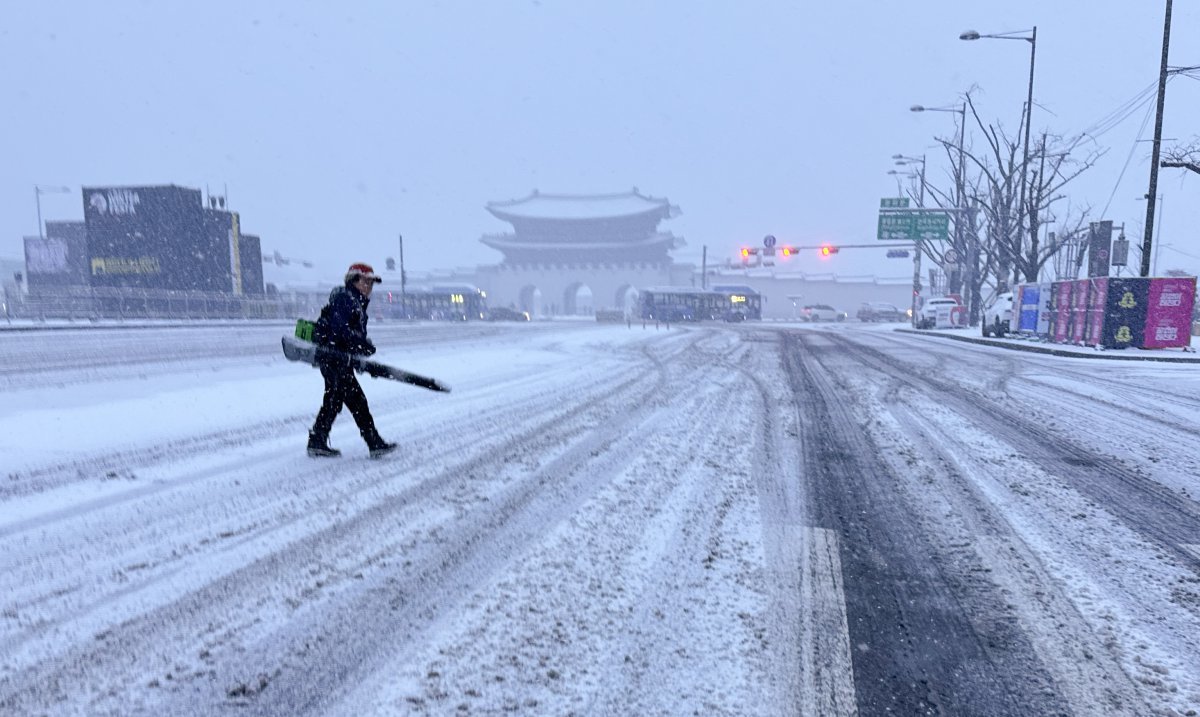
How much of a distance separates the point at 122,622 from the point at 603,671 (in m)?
1.76

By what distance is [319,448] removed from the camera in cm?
485

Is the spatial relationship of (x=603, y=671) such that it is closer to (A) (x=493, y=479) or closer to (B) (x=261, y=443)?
(A) (x=493, y=479)

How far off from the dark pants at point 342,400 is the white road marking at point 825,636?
3206mm

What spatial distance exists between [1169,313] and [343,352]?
768 inches

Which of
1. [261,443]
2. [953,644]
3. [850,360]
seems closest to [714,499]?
[953,644]

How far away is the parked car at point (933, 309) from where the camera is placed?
32906 millimetres

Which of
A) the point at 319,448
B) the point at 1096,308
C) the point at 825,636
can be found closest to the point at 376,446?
the point at 319,448

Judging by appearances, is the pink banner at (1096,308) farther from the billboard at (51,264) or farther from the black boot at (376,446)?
the billboard at (51,264)

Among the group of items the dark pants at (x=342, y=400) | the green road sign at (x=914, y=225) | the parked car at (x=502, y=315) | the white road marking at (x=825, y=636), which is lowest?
the parked car at (x=502, y=315)

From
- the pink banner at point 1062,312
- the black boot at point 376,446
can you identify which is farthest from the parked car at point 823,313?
the black boot at point 376,446

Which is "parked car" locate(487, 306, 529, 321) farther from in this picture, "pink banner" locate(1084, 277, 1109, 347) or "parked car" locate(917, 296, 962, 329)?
"pink banner" locate(1084, 277, 1109, 347)

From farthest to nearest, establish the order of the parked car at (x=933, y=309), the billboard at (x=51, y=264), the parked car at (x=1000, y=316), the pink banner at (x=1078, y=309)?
the billboard at (x=51, y=264), the parked car at (x=933, y=309), the parked car at (x=1000, y=316), the pink banner at (x=1078, y=309)

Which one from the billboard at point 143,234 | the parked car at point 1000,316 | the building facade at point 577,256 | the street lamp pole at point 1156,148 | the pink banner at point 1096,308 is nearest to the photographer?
the street lamp pole at point 1156,148

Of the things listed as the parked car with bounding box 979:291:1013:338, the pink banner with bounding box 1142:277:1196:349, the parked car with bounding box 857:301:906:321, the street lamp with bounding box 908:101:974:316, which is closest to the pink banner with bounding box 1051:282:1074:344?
the pink banner with bounding box 1142:277:1196:349
